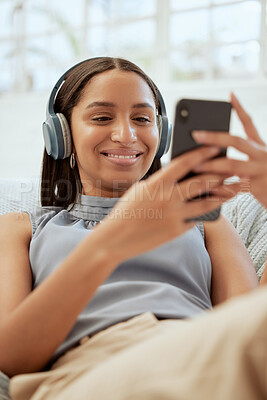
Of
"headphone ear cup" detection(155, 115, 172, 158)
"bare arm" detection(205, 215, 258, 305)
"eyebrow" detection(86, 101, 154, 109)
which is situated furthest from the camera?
"headphone ear cup" detection(155, 115, 172, 158)

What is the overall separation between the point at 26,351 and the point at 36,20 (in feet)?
11.2

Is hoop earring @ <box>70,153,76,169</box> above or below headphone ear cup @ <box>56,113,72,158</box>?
below

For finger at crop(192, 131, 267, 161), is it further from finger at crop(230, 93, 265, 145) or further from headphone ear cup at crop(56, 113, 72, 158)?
headphone ear cup at crop(56, 113, 72, 158)

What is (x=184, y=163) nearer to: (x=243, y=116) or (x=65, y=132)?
(x=243, y=116)

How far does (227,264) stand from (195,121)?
415 millimetres

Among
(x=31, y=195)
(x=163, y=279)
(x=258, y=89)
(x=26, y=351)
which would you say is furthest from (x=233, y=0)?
(x=26, y=351)

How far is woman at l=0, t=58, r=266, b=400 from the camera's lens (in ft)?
2.44

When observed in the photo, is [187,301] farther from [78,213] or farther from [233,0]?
[233,0]

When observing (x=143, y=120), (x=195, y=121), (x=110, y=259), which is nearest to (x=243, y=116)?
(x=195, y=121)

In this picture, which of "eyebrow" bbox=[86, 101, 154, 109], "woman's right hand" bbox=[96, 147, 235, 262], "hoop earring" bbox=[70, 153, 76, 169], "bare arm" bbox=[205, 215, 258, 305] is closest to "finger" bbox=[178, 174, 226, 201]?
"woman's right hand" bbox=[96, 147, 235, 262]

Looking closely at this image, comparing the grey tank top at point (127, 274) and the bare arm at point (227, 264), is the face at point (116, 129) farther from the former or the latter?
the bare arm at point (227, 264)

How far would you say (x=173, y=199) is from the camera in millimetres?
772

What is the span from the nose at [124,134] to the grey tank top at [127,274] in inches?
6.3

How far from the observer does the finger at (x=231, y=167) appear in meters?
0.78
